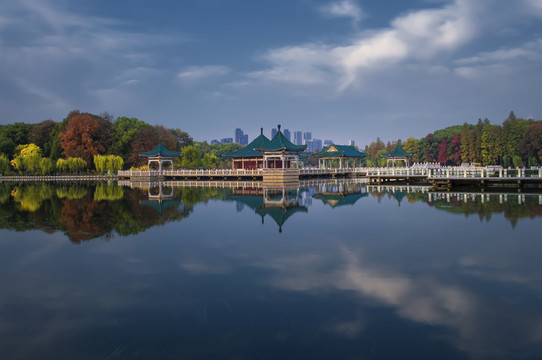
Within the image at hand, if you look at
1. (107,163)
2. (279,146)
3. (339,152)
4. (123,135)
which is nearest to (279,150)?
(279,146)

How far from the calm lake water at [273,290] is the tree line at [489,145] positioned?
174ft

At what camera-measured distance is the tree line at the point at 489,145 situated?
201 feet

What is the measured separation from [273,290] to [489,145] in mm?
69080

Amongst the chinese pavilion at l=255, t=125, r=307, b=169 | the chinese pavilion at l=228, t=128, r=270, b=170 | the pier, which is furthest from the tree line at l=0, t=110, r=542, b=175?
the pier

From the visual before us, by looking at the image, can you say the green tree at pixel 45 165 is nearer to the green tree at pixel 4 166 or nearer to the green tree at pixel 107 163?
the green tree at pixel 4 166

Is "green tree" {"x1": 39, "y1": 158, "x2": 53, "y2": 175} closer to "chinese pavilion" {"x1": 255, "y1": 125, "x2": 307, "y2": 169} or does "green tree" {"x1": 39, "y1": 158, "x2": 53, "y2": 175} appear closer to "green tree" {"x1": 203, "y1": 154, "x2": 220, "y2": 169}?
"green tree" {"x1": 203, "y1": 154, "x2": 220, "y2": 169}

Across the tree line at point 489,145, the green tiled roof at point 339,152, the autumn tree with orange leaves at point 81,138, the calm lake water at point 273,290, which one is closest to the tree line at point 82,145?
the autumn tree with orange leaves at point 81,138

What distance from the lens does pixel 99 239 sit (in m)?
13.1

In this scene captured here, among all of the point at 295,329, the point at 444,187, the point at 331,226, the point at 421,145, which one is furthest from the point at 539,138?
the point at 295,329

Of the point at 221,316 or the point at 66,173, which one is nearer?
the point at 221,316

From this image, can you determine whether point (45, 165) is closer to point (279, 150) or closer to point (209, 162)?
point (209, 162)

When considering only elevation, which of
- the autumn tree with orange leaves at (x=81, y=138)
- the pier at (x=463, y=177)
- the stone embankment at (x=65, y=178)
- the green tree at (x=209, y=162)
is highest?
the autumn tree with orange leaves at (x=81, y=138)

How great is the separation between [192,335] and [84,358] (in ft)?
4.70

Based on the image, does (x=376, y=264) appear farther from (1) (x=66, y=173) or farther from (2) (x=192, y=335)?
(1) (x=66, y=173)
